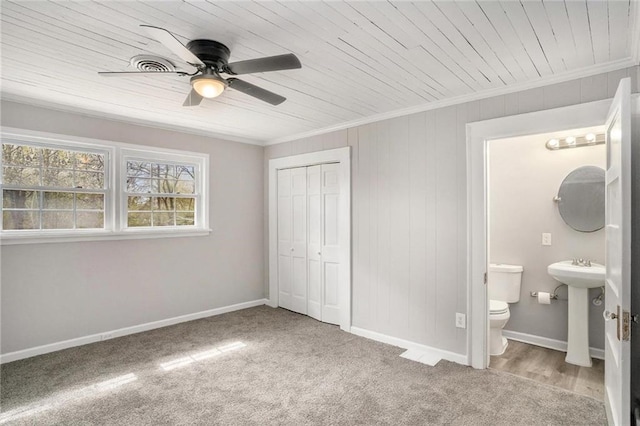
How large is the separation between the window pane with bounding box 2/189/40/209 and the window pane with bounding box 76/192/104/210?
0.33 metres

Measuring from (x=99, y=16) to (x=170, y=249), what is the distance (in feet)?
9.36

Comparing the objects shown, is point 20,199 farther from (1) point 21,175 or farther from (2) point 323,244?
(2) point 323,244

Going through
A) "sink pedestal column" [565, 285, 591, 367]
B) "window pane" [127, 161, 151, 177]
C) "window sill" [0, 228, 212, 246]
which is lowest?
"sink pedestal column" [565, 285, 591, 367]

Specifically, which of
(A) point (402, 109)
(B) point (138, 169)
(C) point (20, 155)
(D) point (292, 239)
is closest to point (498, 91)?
(A) point (402, 109)

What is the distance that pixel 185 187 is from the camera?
14.6 feet

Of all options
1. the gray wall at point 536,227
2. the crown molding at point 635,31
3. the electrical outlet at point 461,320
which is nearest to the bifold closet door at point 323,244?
the electrical outlet at point 461,320

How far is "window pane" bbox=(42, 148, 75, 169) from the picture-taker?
3.45 metres

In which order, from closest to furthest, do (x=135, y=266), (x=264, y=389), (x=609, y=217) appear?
(x=609, y=217) → (x=264, y=389) → (x=135, y=266)

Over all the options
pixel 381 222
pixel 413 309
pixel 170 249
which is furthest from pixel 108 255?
pixel 413 309

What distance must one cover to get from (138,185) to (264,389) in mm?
2701

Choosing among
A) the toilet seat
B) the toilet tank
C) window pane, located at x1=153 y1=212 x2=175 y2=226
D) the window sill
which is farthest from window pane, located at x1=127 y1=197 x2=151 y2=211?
the toilet tank

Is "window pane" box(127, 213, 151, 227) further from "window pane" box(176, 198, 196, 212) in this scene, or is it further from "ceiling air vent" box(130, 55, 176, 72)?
"ceiling air vent" box(130, 55, 176, 72)

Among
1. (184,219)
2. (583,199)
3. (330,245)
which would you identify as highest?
(583,199)

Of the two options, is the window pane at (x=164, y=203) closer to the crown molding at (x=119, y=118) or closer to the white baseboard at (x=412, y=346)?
the crown molding at (x=119, y=118)
